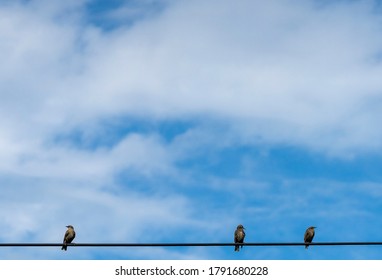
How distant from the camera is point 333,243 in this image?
1633 cm

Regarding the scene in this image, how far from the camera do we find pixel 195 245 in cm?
1595

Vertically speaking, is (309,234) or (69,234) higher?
(309,234)

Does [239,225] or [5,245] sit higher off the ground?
[239,225]

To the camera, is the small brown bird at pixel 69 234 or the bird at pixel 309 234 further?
the bird at pixel 309 234

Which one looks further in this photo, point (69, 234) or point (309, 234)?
point (309, 234)

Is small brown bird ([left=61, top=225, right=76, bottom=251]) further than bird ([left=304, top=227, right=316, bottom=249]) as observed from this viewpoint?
No
